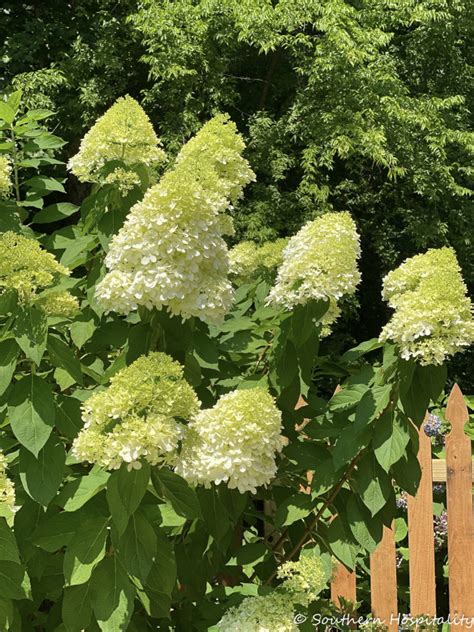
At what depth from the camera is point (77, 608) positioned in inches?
64.9

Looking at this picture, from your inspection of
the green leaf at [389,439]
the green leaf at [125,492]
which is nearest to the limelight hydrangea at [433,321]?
the green leaf at [389,439]

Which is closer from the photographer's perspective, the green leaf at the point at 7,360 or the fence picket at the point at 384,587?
the green leaf at the point at 7,360

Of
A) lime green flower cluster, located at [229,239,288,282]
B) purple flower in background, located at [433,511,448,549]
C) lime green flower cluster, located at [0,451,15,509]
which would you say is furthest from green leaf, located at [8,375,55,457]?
purple flower in background, located at [433,511,448,549]

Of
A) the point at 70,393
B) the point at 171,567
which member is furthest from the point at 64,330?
the point at 171,567

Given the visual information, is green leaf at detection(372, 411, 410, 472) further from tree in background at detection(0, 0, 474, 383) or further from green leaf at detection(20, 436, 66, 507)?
tree in background at detection(0, 0, 474, 383)

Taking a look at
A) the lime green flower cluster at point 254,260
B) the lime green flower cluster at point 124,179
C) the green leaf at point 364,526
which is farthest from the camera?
the lime green flower cluster at point 254,260

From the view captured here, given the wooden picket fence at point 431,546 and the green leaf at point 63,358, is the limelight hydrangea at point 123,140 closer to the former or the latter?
the green leaf at point 63,358

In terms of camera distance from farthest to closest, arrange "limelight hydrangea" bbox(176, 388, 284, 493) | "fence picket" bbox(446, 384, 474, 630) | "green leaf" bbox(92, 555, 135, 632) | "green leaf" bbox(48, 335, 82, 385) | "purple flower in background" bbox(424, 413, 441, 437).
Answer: "purple flower in background" bbox(424, 413, 441, 437) → "fence picket" bbox(446, 384, 474, 630) → "green leaf" bbox(48, 335, 82, 385) → "limelight hydrangea" bbox(176, 388, 284, 493) → "green leaf" bbox(92, 555, 135, 632)

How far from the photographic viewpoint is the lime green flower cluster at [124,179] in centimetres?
223

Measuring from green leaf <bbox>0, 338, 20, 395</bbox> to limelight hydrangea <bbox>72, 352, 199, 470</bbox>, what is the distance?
269 mm

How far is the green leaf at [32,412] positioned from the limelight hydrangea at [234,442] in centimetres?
28

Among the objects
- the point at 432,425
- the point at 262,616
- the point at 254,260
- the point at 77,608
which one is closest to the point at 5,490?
the point at 77,608

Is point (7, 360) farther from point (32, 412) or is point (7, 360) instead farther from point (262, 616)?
point (262, 616)

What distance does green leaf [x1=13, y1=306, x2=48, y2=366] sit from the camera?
1675 millimetres
